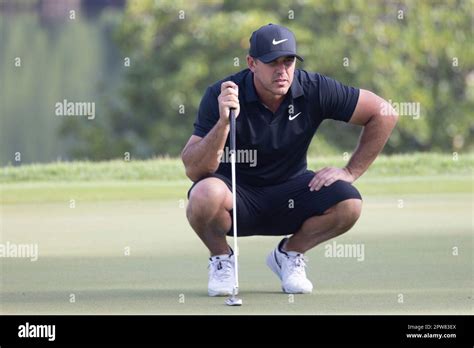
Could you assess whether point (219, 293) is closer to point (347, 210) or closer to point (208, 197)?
point (208, 197)

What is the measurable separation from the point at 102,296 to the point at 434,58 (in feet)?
56.5

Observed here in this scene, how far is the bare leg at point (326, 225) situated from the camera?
7516mm

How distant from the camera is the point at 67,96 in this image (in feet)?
93.8

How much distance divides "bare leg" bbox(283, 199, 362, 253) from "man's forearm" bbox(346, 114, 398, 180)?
0.96 feet

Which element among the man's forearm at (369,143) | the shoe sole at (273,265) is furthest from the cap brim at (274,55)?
the shoe sole at (273,265)

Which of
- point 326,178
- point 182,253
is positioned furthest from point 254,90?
point 182,253

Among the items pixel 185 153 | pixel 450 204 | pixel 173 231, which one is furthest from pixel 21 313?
pixel 450 204

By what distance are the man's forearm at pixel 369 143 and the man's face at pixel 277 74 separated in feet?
2.04

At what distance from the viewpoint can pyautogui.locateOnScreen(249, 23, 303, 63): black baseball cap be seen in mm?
7203

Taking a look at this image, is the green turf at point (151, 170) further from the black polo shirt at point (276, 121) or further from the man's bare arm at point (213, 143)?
the man's bare arm at point (213, 143)

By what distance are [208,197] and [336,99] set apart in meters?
0.89

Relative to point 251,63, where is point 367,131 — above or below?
below

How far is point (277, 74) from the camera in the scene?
733 cm
